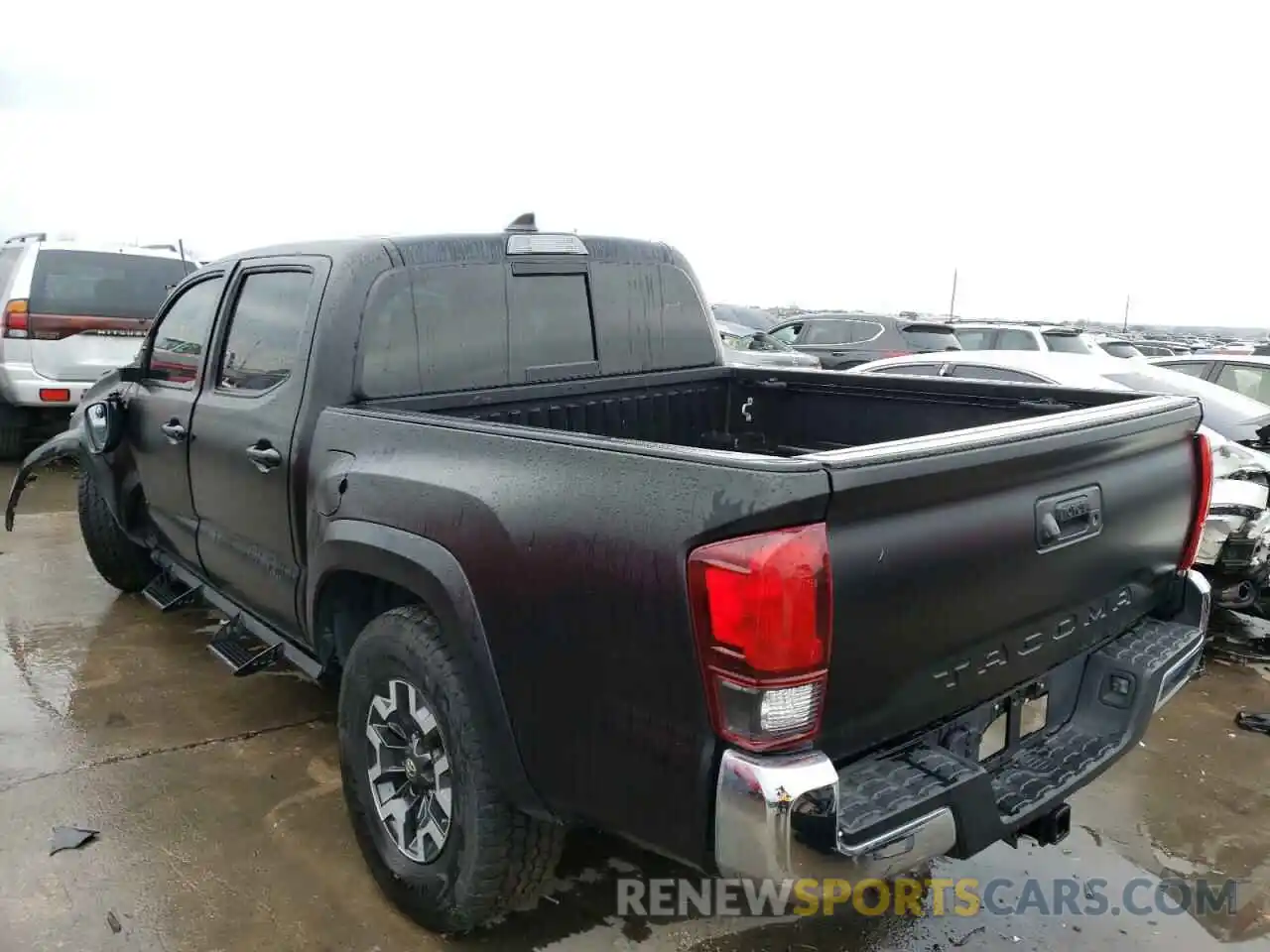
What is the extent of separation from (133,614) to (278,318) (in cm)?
271

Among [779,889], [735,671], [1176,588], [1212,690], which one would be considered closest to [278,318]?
[735,671]

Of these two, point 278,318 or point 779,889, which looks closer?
point 779,889

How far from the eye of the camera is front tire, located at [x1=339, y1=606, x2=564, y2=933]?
7.99ft

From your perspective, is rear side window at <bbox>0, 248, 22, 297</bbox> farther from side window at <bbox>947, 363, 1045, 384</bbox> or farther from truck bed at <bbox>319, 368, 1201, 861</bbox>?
side window at <bbox>947, 363, 1045, 384</bbox>

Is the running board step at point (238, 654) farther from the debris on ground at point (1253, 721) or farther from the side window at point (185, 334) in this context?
the debris on ground at point (1253, 721)

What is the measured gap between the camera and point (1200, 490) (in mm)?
3053

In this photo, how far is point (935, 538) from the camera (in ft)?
6.91

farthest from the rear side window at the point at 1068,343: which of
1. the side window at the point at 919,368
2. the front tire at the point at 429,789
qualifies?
the front tire at the point at 429,789

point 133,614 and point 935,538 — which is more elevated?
point 935,538

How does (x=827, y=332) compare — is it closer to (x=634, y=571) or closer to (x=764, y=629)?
(x=634, y=571)

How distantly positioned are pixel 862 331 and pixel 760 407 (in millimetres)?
10478

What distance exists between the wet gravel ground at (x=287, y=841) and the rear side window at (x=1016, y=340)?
29.5ft

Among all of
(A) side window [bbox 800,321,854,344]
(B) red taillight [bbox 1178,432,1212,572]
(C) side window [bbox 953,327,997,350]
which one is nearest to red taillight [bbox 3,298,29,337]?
(B) red taillight [bbox 1178,432,1212,572]

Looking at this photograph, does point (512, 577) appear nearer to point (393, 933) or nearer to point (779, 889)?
point (779, 889)
